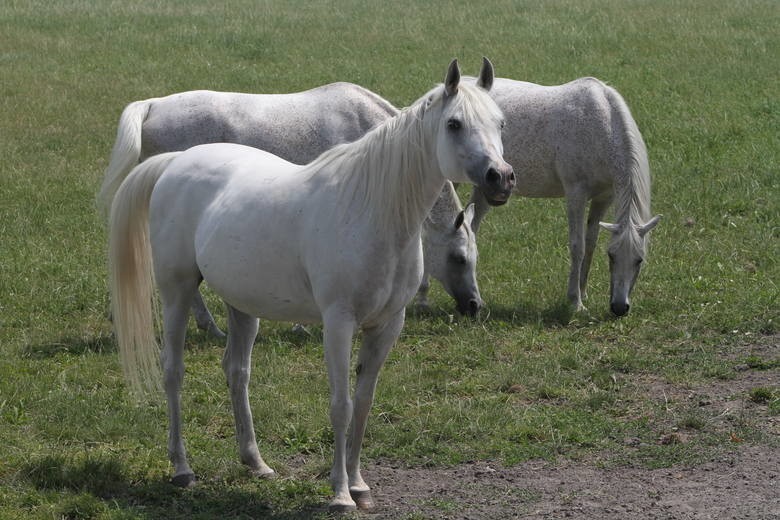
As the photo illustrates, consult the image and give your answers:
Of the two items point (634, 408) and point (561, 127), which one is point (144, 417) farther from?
point (561, 127)

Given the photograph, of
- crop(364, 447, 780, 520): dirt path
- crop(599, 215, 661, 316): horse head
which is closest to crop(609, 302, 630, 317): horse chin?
crop(599, 215, 661, 316): horse head

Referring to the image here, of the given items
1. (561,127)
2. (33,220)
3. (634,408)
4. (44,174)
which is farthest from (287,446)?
(44,174)

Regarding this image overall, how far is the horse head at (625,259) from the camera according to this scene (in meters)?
8.49

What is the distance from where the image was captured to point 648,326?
8320 millimetres

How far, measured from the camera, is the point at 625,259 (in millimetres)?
8523

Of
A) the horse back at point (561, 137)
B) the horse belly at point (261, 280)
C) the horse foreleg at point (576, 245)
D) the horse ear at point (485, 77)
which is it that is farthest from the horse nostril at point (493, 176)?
the horse back at point (561, 137)

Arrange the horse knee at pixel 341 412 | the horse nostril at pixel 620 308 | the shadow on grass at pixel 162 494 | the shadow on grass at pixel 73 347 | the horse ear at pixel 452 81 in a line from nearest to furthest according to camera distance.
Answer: the horse ear at pixel 452 81 < the horse knee at pixel 341 412 < the shadow on grass at pixel 162 494 < the shadow on grass at pixel 73 347 < the horse nostril at pixel 620 308

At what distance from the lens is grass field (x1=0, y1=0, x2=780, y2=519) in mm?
5977

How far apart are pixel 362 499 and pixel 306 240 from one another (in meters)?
1.26

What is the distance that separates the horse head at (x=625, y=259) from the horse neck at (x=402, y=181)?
373 centimetres

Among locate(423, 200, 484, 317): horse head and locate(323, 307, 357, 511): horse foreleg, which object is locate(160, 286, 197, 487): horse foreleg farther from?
locate(423, 200, 484, 317): horse head

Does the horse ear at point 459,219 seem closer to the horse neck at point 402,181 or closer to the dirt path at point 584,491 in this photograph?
the dirt path at point 584,491

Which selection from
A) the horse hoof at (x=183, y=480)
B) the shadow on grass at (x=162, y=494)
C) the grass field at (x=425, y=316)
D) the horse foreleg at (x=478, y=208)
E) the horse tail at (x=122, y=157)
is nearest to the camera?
the shadow on grass at (x=162, y=494)

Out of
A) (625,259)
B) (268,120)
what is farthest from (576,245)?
(268,120)
